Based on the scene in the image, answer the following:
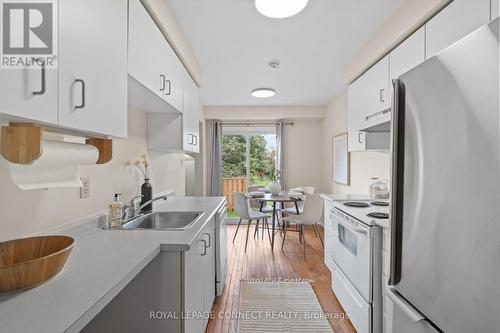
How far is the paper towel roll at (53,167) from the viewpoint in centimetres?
83

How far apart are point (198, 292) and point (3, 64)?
56.1 inches

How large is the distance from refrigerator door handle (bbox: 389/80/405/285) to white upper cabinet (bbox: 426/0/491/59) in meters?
0.49

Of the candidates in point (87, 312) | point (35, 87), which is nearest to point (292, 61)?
point (35, 87)

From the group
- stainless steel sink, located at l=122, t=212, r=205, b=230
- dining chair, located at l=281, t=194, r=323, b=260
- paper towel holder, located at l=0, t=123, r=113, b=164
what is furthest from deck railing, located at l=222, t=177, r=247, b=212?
paper towel holder, located at l=0, t=123, r=113, b=164

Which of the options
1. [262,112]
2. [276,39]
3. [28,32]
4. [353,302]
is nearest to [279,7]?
[276,39]

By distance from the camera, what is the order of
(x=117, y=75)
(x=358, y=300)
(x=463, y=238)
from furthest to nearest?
(x=358, y=300) < (x=117, y=75) < (x=463, y=238)

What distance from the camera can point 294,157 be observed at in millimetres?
5551

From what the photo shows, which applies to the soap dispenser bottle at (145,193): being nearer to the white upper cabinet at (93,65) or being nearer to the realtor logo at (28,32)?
the white upper cabinet at (93,65)

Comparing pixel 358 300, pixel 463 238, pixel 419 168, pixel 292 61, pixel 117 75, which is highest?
pixel 292 61

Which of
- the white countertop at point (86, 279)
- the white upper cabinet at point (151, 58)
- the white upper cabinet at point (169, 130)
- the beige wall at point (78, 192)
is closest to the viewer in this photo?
the white countertop at point (86, 279)

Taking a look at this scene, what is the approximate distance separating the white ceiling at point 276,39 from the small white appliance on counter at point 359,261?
1.59 meters

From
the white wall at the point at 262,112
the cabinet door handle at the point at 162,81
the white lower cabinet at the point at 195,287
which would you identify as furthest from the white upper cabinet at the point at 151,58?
the white wall at the point at 262,112

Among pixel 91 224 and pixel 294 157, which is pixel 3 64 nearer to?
pixel 91 224

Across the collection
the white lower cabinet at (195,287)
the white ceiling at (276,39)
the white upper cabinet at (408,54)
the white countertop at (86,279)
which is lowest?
the white lower cabinet at (195,287)
